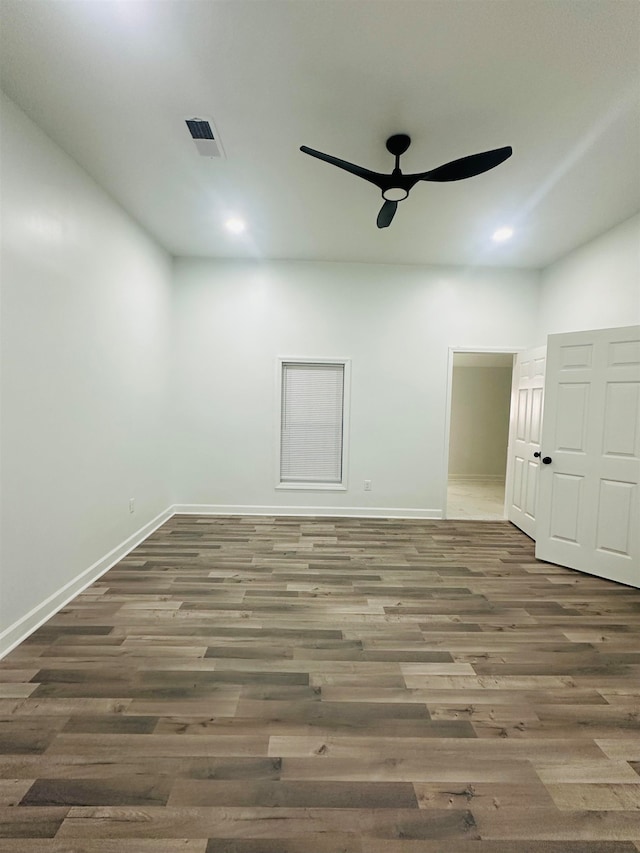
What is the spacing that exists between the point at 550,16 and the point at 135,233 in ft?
11.3

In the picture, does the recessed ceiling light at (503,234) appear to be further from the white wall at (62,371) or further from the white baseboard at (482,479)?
the white baseboard at (482,479)

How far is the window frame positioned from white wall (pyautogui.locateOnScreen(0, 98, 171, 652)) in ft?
5.10

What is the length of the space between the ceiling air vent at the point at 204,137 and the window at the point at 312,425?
2509 mm

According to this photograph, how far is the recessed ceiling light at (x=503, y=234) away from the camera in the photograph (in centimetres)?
360

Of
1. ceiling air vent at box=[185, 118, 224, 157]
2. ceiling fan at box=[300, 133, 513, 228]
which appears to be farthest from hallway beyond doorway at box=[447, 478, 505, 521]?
ceiling air vent at box=[185, 118, 224, 157]

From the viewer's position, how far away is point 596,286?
376 cm

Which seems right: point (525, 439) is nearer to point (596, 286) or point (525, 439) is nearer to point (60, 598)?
point (596, 286)

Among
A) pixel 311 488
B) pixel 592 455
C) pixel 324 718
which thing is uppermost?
A: pixel 592 455

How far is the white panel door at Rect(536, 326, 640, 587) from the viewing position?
3154 millimetres

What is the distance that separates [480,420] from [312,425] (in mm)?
4213

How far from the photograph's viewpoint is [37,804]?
1354 mm

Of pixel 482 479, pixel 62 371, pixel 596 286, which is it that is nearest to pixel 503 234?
pixel 596 286

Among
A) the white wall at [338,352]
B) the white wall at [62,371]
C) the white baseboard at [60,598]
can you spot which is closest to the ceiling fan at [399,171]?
the white wall at [62,371]

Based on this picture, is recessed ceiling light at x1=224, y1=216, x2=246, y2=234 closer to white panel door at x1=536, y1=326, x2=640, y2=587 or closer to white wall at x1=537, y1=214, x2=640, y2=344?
white panel door at x1=536, y1=326, x2=640, y2=587
